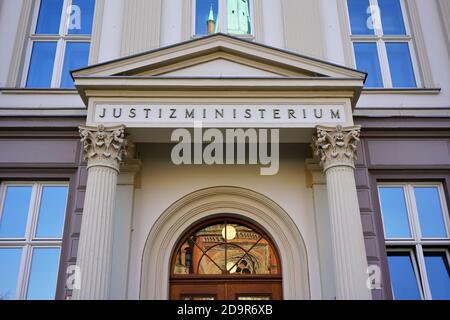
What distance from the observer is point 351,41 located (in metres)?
12.2

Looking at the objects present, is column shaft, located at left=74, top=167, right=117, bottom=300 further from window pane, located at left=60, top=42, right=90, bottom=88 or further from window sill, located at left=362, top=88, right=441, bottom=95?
window sill, located at left=362, top=88, right=441, bottom=95

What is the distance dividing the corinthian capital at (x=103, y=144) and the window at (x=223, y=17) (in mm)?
4054

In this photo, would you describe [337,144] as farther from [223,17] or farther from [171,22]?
[171,22]

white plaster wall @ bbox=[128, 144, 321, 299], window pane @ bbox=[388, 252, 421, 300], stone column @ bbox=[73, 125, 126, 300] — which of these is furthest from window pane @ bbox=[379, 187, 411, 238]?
stone column @ bbox=[73, 125, 126, 300]

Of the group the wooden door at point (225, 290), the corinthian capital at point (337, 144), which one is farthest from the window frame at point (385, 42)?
the wooden door at point (225, 290)

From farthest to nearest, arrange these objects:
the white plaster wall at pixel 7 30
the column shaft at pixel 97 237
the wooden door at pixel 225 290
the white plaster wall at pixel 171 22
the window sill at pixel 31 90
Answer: the white plaster wall at pixel 171 22
the white plaster wall at pixel 7 30
the window sill at pixel 31 90
the wooden door at pixel 225 290
the column shaft at pixel 97 237

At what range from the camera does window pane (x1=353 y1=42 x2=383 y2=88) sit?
11.9 m

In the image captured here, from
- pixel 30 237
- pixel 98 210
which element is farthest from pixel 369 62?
pixel 30 237

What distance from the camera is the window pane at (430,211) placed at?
1036cm

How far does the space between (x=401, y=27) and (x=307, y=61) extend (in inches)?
160

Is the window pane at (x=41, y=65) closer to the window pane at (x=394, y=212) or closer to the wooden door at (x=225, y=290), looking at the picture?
the wooden door at (x=225, y=290)

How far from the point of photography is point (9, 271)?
9938mm
